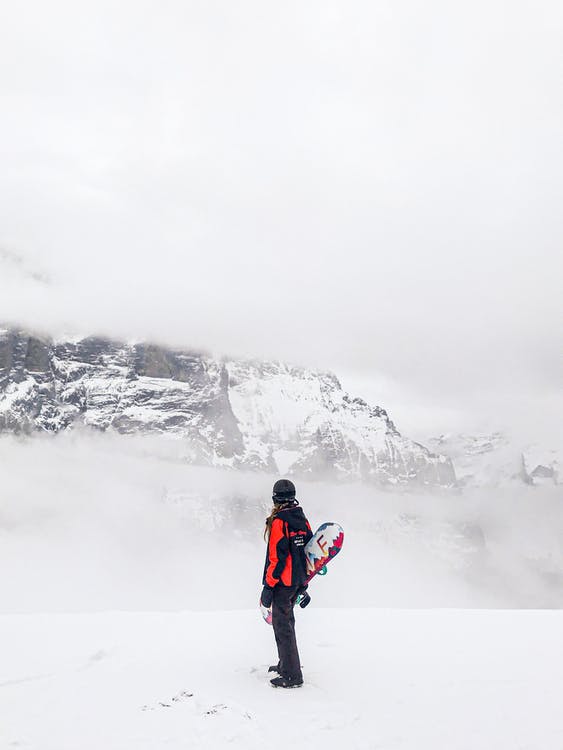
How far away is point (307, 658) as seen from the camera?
11500 mm

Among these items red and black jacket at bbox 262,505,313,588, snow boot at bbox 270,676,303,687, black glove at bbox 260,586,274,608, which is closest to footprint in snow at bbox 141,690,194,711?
snow boot at bbox 270,676,303,687

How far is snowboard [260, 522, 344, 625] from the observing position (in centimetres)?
1028

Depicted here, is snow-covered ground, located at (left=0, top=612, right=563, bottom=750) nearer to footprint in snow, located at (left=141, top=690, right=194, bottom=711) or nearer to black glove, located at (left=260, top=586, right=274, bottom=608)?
footprint in snow, located at (left=141, top=690, right=194, bottom=711)

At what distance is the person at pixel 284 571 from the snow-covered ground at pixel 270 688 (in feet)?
2.55

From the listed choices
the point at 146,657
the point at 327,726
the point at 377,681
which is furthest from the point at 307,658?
the point at 327,726

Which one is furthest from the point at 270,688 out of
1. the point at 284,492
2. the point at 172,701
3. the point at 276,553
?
the point at 284,492

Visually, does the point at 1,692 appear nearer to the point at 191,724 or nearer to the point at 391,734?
the point at 191,724

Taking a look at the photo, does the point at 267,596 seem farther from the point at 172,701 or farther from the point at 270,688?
the point at 172,701

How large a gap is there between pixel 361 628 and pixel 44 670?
7.17 m

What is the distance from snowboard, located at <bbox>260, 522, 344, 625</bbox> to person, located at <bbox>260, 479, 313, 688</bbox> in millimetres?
119

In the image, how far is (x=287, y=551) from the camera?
1032cm

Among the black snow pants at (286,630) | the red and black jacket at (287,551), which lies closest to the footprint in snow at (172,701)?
the black snow pants at (286,630)

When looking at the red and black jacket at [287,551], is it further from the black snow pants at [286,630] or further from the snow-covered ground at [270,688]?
the snow-covered ground at [270,688]

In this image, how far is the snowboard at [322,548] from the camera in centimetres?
1028
